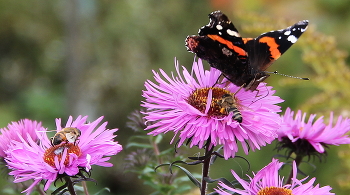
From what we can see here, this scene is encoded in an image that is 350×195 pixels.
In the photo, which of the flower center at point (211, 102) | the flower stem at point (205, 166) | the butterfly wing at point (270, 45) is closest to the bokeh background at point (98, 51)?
the butterfly wing at point (270, 45)

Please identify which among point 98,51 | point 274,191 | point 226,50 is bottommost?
point 274,191

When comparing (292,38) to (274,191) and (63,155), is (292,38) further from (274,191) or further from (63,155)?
(63,155)

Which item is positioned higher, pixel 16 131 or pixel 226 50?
pixel 226 50

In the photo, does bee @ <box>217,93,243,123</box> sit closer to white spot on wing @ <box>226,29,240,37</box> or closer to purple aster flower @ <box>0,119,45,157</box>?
white spot on wing @ <box>226,29,240,37</box>

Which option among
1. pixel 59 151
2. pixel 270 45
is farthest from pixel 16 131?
pixel 270 45

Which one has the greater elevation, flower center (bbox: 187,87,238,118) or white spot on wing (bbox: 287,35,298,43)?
white spot on wing (bbox: 287,35,298,43)

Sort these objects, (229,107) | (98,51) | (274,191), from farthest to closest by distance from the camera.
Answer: (98,51), (229,107), (274,191)

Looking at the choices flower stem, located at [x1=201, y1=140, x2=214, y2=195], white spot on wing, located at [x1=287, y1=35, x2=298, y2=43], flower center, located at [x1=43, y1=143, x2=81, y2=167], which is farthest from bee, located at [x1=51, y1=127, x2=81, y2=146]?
white spot on wing, located at [x1=287, y1=35, x2=298, y2=43]
